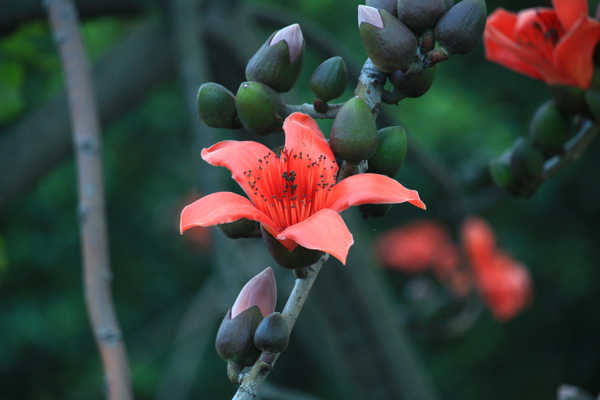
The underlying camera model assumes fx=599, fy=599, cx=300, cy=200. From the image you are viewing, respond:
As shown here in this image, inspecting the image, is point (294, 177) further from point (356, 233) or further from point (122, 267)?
point (122, 267)

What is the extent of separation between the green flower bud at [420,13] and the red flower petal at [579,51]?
243mm

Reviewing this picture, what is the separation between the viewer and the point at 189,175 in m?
3.36

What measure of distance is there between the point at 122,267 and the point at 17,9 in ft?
6.85

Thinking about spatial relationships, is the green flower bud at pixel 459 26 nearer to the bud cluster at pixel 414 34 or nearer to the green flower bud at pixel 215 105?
the bud cluster at pixel 414 34

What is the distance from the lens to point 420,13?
549 mm

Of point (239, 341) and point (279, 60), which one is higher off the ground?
point (279, 60)

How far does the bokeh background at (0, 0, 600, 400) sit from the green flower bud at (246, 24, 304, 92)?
86 centimetres

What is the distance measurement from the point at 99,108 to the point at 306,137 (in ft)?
4.65

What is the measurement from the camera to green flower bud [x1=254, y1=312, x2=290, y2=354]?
49 cm

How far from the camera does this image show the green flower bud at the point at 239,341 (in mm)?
524

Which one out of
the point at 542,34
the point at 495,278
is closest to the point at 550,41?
the point at 542,34

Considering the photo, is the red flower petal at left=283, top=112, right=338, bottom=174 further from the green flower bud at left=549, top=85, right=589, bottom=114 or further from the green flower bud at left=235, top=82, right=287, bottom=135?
the green flower bud at left=549, top=85, right=589, bottom=114

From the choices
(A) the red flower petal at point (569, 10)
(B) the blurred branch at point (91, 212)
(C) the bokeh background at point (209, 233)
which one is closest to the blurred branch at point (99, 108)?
(C) the bokeh background at point (209, 233)

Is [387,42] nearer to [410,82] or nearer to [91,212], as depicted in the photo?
[410,82]
